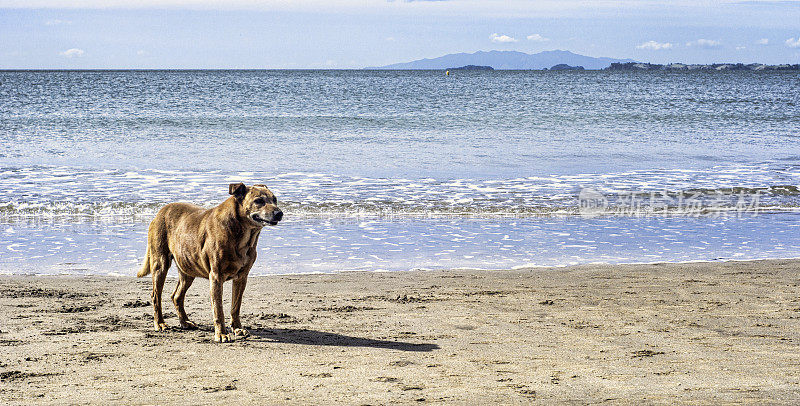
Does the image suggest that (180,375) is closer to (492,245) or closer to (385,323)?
(385,323)

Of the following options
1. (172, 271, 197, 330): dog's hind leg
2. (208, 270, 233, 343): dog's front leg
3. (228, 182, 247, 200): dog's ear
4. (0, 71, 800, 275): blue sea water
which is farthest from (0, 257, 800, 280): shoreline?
(228, 182, 247, 200): dog's ear

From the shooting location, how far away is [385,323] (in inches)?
246

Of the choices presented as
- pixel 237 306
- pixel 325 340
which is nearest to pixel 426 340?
pixel 325 340

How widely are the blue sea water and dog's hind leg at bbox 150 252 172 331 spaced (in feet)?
7.53

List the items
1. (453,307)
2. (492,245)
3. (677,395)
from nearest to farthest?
(677,395) < (453,307) < (492,245)

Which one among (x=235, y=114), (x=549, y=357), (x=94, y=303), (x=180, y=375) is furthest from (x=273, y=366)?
(x=235, y=114)

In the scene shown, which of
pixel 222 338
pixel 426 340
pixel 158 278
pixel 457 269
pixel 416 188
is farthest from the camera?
pixel 416 188

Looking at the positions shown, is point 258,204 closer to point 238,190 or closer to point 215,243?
point 238,190

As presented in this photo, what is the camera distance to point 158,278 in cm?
589

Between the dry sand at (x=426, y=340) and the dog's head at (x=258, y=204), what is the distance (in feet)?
3.15

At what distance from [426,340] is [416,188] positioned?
29.8 ft

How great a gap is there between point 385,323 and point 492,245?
3.77m

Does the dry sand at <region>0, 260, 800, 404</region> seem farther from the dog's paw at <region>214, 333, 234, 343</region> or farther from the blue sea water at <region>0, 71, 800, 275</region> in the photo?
the blue sea water at <region>0, 71, 800, 275</region>

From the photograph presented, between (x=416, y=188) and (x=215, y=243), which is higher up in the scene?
(x=215, y=243)
